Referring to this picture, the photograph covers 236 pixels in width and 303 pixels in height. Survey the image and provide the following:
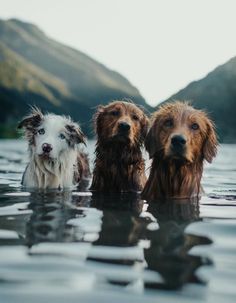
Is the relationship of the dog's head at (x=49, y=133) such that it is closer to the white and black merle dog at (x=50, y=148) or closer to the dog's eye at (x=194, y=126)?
the white and black merle dog at (x=50, y=148)

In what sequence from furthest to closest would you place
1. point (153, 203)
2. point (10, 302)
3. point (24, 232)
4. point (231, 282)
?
point (153, 203), point (24, 232), point (231, 282), point (10, 302)

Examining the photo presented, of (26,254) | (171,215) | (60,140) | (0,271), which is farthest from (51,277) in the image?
(60,140)

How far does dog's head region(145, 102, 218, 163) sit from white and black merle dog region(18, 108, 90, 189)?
6.21 ft

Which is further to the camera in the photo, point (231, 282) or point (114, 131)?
point (114, 131)

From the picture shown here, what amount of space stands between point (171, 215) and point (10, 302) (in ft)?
11.5

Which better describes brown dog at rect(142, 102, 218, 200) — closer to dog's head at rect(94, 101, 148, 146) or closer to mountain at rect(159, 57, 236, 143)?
dog's head at rect(94, 101, 148, 146)

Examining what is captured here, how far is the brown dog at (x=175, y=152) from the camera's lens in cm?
779

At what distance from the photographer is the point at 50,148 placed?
941cm

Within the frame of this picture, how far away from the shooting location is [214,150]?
827 cm

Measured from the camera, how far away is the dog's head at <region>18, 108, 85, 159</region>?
31.0 ft

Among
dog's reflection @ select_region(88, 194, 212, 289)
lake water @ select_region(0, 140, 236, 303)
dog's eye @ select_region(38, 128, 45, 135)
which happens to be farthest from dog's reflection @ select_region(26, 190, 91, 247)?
dog's eye @ select_region(38, 128, 45, 135)

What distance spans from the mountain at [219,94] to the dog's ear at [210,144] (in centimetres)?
11477

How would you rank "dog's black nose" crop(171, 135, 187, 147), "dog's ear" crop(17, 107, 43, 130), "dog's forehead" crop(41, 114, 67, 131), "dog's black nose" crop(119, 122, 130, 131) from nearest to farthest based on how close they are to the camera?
1. "dog's black nose" crop(171, 135, 187, 147)
2. "dog's black nose" crop(119, 122, 130, 131)
3. "dog's forehead" crop(41, 114, 67, 131)
4. "dog's ear" crop(17, 107, 43, 130)

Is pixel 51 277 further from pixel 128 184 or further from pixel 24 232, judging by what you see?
pixel 128 184
